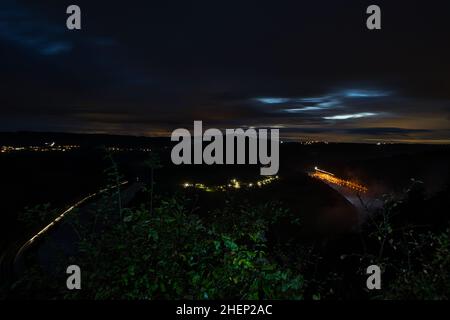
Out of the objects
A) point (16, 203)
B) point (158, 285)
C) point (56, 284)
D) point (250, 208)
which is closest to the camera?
point (158, 285)

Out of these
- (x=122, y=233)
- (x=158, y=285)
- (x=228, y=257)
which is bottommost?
(x=158, y=285)

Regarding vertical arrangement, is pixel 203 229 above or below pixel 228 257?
above

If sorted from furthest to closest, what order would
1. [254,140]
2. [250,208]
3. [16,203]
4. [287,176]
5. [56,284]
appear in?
[287,176] < [16,203] < [254,140] < [250,208] < [56,284]

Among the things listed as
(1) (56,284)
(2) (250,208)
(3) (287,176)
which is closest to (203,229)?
(2) (250,208)

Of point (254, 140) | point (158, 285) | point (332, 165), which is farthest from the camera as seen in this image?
point (332, 165)

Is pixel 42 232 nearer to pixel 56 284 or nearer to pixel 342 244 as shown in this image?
pixel 342 244

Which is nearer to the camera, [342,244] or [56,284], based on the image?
[56,284]

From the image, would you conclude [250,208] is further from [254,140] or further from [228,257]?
[254,140]

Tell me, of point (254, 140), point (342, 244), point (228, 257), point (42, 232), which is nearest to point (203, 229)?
point (228, 257)
